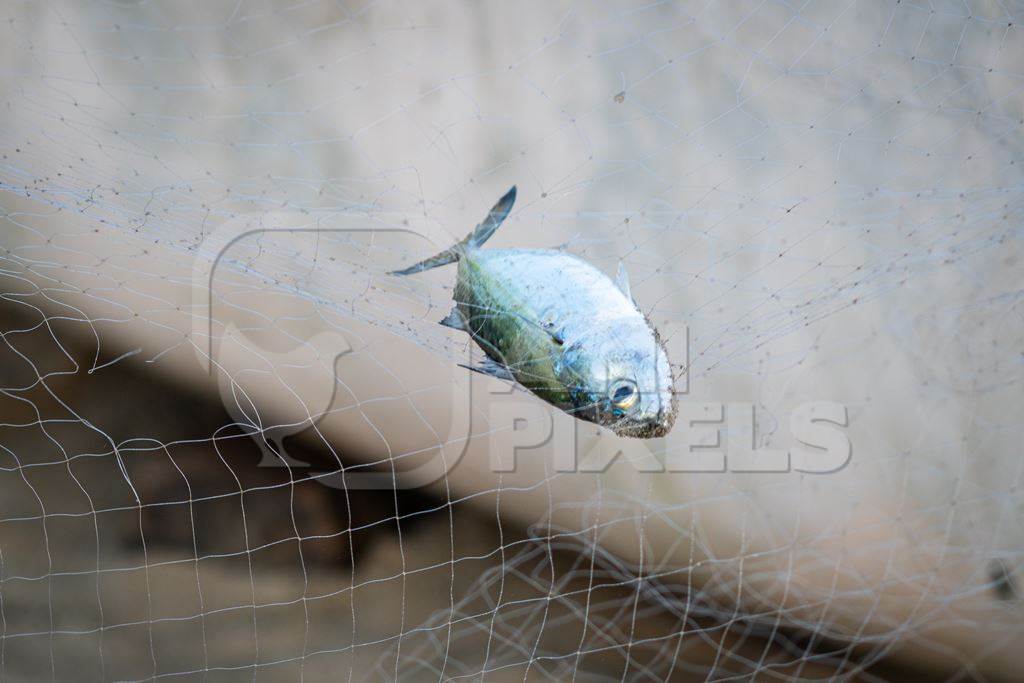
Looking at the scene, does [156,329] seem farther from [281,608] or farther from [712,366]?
[712,366]

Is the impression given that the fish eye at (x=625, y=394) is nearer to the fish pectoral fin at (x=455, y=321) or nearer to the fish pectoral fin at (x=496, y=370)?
the fish pectoral fin at (x=496, y=370)

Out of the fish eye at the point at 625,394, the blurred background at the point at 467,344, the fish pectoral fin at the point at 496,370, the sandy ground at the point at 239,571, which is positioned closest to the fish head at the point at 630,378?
the fish eye at the point at 625,394

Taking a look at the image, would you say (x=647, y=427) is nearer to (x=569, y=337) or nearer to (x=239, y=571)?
(x=569, y=337)

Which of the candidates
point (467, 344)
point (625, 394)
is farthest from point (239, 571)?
point (625, 394)

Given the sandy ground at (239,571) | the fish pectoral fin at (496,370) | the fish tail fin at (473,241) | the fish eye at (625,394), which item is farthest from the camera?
the sandy ground at (239,571)

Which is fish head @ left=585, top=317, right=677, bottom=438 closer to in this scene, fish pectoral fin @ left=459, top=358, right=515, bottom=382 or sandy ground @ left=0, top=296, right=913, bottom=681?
fish pectoral fin @ left=459, top=358, right=515, bottom=382

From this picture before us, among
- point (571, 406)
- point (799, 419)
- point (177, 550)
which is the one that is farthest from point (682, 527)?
point (177, 550)

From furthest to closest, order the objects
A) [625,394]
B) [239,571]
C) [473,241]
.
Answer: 1. [239,571]
2. [473,241]
3. [625,394]
